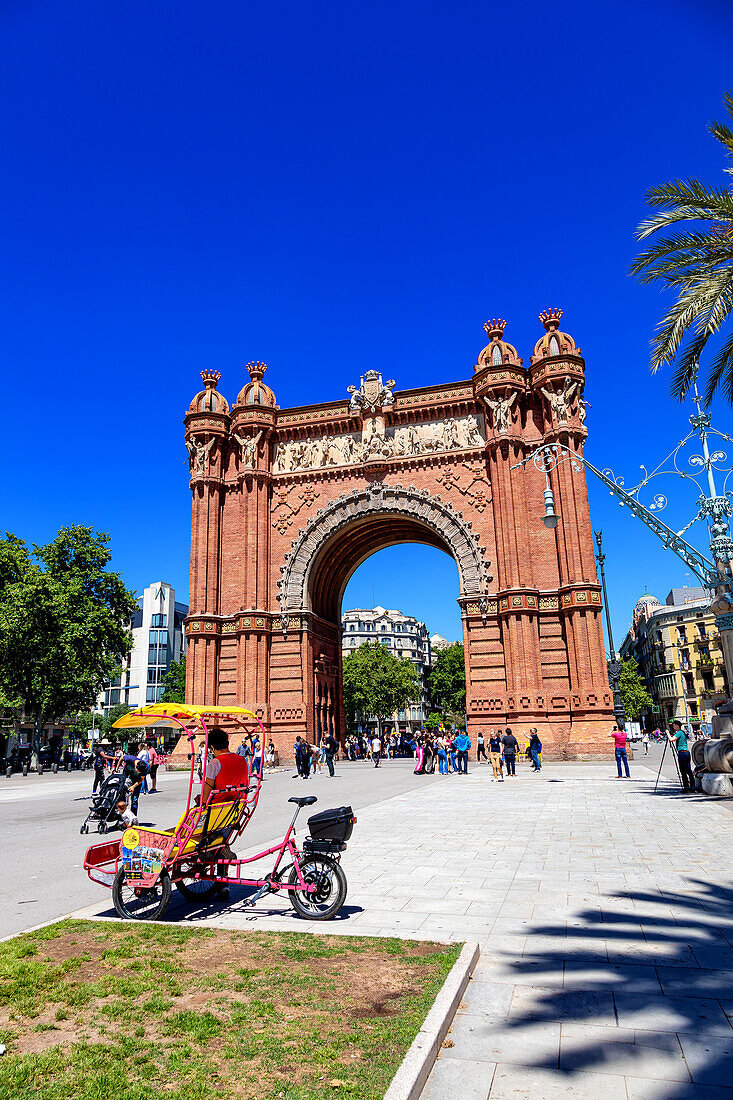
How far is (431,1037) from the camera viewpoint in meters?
4.02

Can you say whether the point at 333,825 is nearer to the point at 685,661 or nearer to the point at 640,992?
the point at 640,992

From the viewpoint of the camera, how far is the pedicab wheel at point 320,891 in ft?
22.2

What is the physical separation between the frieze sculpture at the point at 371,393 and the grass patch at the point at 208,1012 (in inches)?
1275

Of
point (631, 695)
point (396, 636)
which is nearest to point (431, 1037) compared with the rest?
point (631, 695)

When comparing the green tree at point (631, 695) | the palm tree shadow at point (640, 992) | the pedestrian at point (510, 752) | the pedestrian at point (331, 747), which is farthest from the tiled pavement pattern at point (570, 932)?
the green tree at point (631, 695)

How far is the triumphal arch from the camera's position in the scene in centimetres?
3158

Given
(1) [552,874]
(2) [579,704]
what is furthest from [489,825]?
(2) [579,704]

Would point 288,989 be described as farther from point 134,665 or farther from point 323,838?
point 134,665

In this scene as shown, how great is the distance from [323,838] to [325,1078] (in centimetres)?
333

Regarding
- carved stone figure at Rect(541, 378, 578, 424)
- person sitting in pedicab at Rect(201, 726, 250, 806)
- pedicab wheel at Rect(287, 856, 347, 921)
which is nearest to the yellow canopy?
person sitting in pedicab at Rect(201, 726, 250, 806)

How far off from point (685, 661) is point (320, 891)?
76966 millimetres

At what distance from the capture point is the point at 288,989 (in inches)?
192

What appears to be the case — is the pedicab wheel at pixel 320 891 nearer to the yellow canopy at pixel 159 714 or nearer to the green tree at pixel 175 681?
the yellow canopy at pixel 159 714

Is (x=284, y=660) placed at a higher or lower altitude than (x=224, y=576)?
lower
